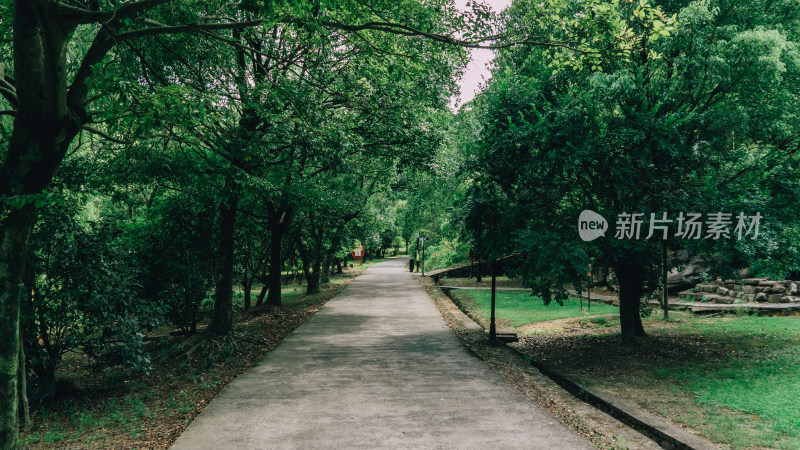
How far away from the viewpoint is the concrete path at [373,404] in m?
4.98

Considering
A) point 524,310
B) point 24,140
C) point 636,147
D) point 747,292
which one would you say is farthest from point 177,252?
point 747,292

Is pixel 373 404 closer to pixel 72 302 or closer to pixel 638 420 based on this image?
pixel 638 420

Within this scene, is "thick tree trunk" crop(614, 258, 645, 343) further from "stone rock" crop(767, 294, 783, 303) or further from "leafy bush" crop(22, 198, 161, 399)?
"leafy bush" crop(22, 198, 161, 399)

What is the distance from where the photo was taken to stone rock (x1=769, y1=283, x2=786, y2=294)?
14.0 metres

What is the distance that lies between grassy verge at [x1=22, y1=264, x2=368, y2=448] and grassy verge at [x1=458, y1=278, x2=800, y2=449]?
5.87 m

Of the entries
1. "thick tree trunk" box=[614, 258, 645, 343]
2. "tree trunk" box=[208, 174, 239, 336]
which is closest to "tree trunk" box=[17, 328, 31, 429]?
"tree trunk" box=[208, 174, 239, 336]

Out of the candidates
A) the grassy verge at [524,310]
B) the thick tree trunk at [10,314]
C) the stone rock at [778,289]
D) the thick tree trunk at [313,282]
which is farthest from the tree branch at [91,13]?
the stone rock at [778,289]

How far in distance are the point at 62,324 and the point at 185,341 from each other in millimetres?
3422

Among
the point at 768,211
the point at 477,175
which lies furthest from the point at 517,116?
the point at 768,211

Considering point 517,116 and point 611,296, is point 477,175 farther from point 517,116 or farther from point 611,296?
point 611,296

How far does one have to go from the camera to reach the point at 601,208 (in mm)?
8766

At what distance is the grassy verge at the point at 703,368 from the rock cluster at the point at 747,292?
77.8 inches

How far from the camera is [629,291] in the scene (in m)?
9.65

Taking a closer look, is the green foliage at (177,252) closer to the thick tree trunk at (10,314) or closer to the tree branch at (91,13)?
the thick tree trunk at (10,314)
